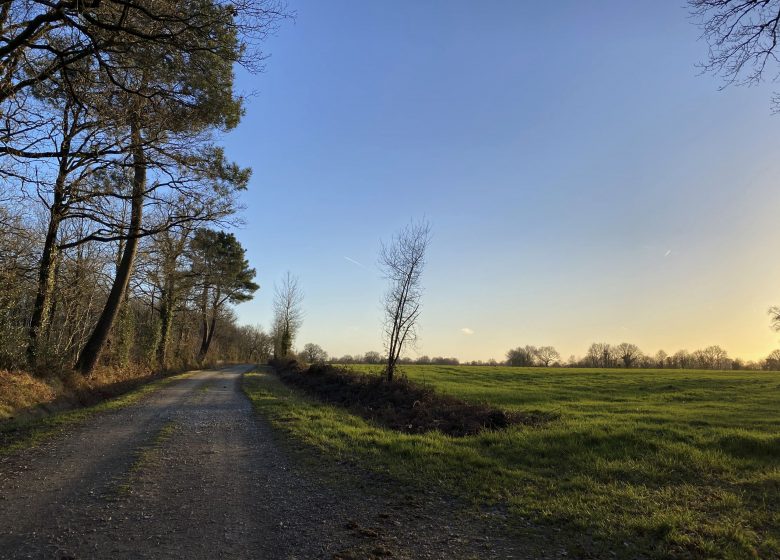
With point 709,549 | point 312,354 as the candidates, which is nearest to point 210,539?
point 709,549

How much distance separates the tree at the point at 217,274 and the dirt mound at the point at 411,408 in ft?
56.7

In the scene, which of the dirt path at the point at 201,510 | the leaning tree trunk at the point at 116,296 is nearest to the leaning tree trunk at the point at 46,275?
the leaning tree trunk at the point at 116,296

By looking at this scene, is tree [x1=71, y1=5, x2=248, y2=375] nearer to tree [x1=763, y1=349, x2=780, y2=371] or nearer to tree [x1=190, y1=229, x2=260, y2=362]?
tree [x1=190, y1=229, x2=260, y2=362]

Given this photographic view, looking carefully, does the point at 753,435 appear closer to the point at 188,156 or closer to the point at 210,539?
the point at 210,539

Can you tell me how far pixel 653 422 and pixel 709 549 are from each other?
31.1 ft

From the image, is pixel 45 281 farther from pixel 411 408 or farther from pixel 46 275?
pixel 411 408

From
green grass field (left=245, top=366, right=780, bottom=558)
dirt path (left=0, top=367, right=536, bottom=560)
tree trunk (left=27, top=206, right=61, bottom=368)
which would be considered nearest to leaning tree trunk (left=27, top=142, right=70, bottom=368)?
tree trunk (left=27, top=206, right=61, bottom=368)

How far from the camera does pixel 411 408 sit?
14.3 metres

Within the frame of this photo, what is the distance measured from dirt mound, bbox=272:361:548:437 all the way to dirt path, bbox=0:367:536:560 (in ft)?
15.5

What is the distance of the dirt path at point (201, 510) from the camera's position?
452cm

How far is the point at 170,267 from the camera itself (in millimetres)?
30797

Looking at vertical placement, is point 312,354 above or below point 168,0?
below

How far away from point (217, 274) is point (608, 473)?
3844 cm

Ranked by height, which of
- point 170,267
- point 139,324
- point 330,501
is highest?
point 170,267
